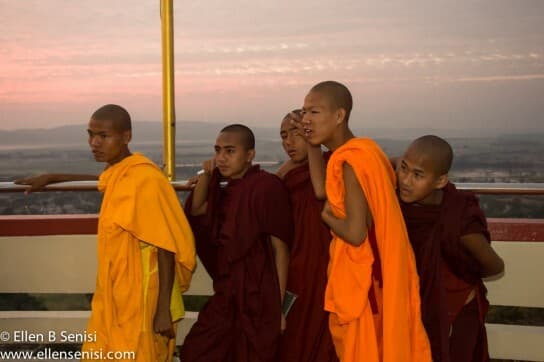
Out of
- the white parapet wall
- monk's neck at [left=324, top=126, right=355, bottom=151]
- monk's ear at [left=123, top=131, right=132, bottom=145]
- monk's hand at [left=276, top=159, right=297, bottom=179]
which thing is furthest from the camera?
the white parapet wall

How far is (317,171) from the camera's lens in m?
2.35

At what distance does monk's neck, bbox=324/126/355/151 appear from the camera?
227 centimetres

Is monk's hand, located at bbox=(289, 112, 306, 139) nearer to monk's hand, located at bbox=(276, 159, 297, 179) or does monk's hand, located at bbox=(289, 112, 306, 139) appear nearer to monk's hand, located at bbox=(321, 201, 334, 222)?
monk's hand, located at bbox=(276, 159, 297, 179)

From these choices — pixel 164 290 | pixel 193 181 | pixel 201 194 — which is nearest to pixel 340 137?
pixel 201 194

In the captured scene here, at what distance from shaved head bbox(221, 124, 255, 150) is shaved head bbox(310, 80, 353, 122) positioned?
47cm

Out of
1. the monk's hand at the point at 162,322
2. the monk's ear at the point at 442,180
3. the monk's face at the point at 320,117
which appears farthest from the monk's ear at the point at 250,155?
the monk's ear at the point at 442,180

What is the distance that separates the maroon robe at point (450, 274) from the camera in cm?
219

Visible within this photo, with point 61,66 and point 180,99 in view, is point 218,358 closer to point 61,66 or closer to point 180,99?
point 180,99

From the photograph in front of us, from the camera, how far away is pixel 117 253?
246 cm

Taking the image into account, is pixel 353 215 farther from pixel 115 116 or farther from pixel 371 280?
pixel 115 116

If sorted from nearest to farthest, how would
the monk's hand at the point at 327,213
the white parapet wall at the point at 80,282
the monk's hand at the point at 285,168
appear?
the monk's hand at the point at 327,213, the monk's hand at the point at 285,168, the white parapet wall at the point at 80,282

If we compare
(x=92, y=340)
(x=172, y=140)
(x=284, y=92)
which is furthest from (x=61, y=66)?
(x=92, y=340)

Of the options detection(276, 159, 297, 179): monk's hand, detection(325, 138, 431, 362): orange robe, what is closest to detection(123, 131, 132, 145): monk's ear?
detection(276, 159, 297, 179): monk's hand

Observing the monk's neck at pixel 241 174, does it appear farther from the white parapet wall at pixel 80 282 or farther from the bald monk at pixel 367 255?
the white parapet wall at pixel 80 282
